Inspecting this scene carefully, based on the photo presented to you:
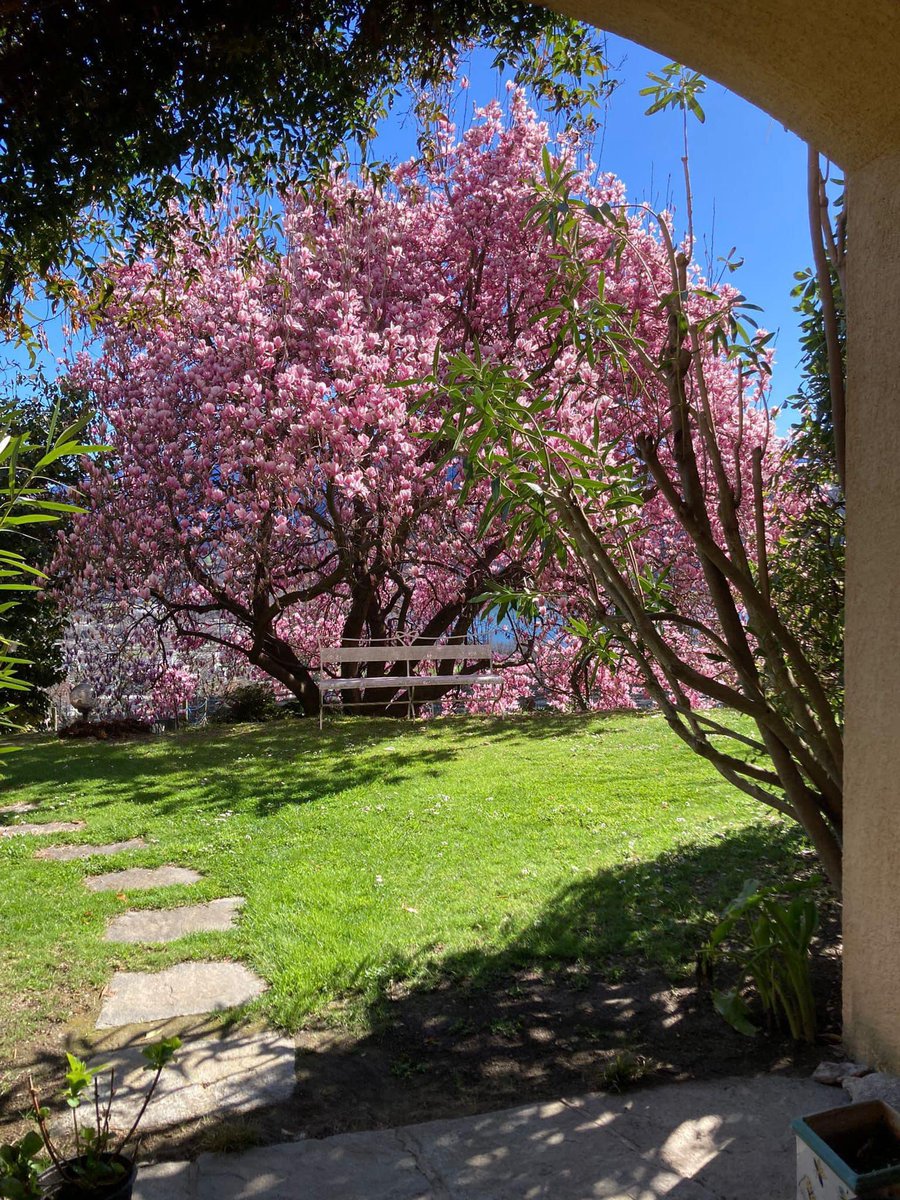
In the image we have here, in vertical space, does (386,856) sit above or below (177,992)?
above

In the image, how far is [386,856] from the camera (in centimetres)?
473

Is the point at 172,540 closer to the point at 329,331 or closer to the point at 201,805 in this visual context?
the point at 329,331

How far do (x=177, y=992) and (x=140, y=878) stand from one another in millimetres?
1471

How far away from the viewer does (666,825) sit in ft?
16.8

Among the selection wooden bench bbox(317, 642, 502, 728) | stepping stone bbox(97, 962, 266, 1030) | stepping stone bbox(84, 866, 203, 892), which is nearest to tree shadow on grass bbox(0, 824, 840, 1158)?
stepping stone bbox(97, 962, 266, 1030)

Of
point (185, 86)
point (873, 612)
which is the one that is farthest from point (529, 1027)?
point (185, 86)

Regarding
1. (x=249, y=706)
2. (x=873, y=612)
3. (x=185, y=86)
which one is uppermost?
(x=185, y=86)

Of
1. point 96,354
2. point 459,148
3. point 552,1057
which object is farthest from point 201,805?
point 459,148

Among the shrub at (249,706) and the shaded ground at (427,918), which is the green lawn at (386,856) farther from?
the shrub at (249,706)

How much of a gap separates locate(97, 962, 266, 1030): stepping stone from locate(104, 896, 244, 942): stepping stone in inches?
13.2

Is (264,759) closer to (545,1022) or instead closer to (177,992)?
(177,992)

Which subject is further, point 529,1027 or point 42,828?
point 42,828

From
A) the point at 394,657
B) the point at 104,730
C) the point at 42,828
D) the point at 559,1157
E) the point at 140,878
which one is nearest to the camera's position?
the point at 559,1157

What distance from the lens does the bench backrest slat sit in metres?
9.27
